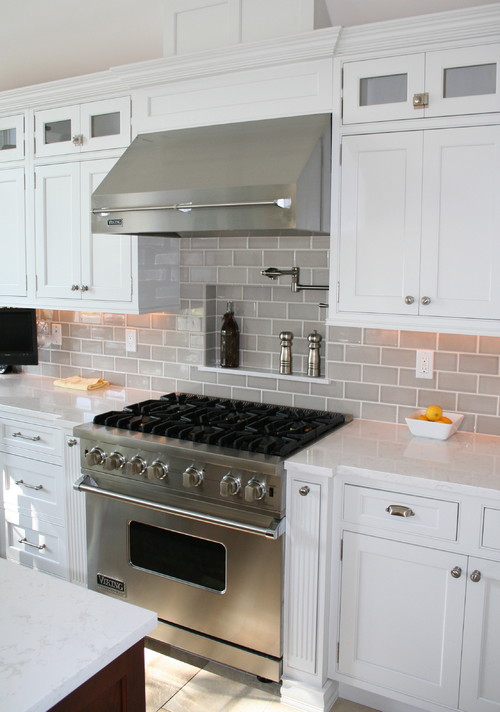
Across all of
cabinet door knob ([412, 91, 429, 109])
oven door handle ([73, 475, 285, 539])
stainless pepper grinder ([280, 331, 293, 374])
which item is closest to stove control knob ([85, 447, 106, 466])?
oven door handle ([73, 475, 285, 539])

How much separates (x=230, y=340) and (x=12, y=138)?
5.53ft

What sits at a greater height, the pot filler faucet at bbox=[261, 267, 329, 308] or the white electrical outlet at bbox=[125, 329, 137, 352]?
the pot filler faucet at bbox=[261, 267, 329, 308]

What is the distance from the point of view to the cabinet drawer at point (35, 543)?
314 centimetres

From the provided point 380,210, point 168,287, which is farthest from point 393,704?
point 168,287

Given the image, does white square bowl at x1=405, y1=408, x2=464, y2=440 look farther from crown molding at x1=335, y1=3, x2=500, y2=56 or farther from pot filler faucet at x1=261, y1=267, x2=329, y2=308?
crown molding at x1=335, y1=3, x2=500, y2=56

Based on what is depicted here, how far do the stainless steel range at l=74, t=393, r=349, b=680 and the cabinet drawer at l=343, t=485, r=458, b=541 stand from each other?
274 millimetres

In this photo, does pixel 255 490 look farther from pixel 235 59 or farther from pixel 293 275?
pixel 235 59

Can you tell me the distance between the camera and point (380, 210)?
256 cm

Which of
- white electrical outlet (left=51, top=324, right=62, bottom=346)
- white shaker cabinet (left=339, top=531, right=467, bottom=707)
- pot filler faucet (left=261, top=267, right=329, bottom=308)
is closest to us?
white shaker cabinet (left=339, top=531, right=467, bottom=707)

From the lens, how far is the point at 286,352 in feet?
10.4

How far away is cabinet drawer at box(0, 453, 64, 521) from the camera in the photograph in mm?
3115

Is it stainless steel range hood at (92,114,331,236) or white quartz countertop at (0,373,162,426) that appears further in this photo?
white quartz countertop at (0,373,162,426)

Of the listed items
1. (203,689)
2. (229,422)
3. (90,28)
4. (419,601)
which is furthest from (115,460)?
(90,28)

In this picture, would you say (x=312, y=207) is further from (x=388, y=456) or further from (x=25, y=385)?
(x=25, y=385)
